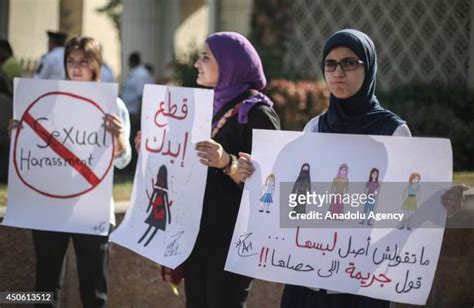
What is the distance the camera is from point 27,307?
208 inches

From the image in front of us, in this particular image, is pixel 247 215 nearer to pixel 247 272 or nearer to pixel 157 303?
pixel 247 272

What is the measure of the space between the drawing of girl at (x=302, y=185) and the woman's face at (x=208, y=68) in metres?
0.77

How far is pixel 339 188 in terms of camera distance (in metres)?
3.42

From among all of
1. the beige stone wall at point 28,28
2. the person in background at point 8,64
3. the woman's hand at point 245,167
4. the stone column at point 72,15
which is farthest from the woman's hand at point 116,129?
the stone column at point 72,15

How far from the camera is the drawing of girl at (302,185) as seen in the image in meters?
3.48

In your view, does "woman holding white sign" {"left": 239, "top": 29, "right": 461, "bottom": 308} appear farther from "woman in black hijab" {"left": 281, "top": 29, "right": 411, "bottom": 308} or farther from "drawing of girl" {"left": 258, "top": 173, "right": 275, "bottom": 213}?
"drawing of girl" {"left": 258, "top": 173, "right": 275, "bottom": 213}

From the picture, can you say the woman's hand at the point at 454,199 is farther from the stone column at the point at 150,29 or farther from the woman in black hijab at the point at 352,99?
the stone column at the point at 150,29

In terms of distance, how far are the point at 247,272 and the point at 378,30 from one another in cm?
958

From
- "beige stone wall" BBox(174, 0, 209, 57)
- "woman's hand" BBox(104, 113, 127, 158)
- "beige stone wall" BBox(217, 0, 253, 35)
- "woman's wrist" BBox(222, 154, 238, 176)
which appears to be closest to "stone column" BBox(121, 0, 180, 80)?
"beige stone wall" BBox(174, 0, 209, 57)

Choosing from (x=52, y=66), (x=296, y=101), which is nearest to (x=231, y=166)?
(x=52, y=66)

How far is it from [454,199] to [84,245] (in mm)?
2144

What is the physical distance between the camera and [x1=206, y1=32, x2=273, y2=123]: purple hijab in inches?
156

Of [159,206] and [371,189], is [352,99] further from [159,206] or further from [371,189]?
[159,206]

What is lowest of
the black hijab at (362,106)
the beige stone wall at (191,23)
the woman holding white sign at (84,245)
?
the woman holding white sign at (84,245)
